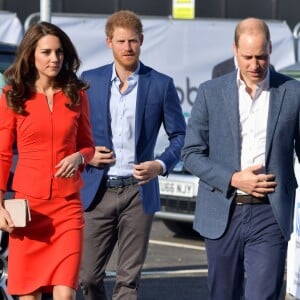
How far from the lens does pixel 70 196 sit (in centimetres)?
629

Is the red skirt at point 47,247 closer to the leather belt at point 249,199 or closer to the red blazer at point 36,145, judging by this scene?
the red blazer at point 36,145

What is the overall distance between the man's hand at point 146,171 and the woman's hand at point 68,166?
63 cm

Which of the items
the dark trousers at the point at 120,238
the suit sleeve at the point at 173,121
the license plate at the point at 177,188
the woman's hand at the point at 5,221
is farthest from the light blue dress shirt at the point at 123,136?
the license plate at the point at 177,188

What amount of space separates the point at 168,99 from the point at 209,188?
1.20 metres

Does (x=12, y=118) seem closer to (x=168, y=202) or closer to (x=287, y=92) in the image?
(x=287, y=92)

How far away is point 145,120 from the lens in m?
7.09

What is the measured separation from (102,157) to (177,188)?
474 centimetres

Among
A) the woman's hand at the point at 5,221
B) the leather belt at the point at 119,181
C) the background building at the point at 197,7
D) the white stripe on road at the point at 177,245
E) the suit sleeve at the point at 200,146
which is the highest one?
the background building at the point at 197,7

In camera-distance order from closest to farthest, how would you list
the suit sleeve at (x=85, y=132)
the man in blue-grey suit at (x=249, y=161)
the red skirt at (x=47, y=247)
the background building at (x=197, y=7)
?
the man in blue-grey suit at (x=249, y=161)
the red skirt at (x=47, y=247)
the suit sleeve at (x=85, y=132)
the background building at (x=197, y=7)

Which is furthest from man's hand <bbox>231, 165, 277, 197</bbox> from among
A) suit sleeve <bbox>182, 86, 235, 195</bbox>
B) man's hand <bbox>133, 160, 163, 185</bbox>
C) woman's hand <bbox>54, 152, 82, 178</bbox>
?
man's hand <bbox>133, 160, 163, 185</bbox>

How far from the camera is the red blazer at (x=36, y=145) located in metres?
6.21

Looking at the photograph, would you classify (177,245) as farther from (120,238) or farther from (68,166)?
(68,166)

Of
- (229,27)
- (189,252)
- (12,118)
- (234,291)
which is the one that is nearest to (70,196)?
(12,118)

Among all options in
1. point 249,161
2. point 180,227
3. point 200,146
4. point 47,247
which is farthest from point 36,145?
point 180,227
